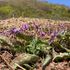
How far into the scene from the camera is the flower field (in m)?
5.40

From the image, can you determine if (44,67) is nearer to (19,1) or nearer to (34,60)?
(34,60)

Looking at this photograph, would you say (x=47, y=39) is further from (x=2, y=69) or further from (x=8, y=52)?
(x=2, y=69)

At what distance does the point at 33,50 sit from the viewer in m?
5.65

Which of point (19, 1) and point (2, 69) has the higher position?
point (2, 69)

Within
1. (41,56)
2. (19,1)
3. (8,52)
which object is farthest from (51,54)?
(19,1)

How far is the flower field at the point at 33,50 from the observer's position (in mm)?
5402

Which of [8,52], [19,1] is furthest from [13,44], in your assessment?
[19,1]

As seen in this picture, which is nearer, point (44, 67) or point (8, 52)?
point (44, 67)

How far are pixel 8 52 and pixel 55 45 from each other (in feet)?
2.34

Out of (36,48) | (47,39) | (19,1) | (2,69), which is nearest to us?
(2,69)

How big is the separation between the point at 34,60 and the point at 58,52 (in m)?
0.53

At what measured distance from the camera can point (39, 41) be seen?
5738 millimetres

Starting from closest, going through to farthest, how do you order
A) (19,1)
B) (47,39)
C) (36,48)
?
(36,48)
(47,39)
(19,1)

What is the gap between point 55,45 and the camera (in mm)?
5957
